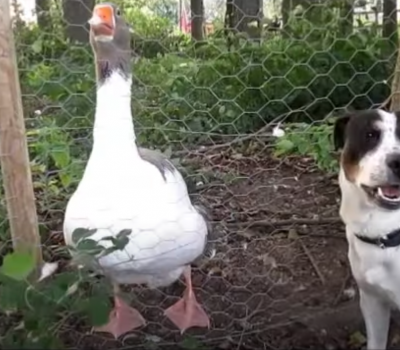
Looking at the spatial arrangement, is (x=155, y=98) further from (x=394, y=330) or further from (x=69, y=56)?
(x=394, y=330)

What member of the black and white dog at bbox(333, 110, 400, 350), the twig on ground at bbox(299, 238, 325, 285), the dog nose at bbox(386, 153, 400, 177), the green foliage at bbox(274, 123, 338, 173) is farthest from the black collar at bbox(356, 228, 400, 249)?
the green foliage at bbox(274, 123, 338, 173)

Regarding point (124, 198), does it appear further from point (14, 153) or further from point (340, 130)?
point (340, 130)

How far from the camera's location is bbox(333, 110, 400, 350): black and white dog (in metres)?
1.63

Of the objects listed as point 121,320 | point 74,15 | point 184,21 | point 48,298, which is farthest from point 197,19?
point 48,298

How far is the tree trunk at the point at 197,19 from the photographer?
9.34ft

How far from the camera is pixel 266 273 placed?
226 centimetres

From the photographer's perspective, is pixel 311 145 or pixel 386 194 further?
pixel 311 145

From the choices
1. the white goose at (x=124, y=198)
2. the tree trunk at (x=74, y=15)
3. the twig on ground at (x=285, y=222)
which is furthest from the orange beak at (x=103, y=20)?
the tree trunk at (x=74, y=15)

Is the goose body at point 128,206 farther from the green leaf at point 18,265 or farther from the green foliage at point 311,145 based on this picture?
the green foliage at point 311,145

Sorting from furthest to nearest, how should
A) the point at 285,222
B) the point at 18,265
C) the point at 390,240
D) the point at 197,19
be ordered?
1. the point at 197,19
2. the point at 285,222
3. the point at 390,240
4. the point at 18,265

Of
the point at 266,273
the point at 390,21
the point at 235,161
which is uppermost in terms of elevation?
the point at 390,21

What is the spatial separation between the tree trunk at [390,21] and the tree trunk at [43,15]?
1208mm

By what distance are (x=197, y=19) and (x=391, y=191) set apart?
1477 millimetres

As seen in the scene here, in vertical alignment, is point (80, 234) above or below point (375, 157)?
below
